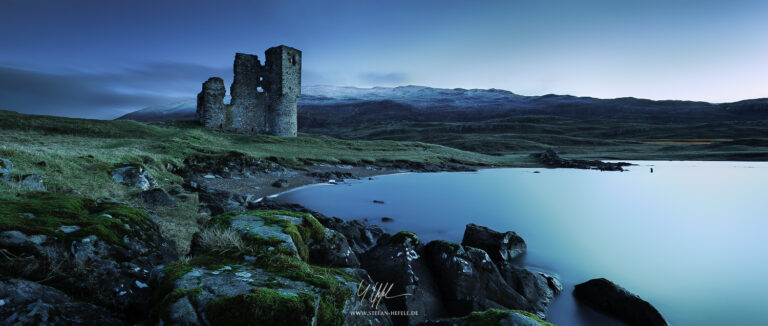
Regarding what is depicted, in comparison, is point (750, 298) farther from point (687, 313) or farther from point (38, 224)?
point (38, 224)

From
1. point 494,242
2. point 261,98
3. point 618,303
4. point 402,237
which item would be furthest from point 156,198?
point 261,98

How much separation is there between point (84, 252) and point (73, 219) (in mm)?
1067

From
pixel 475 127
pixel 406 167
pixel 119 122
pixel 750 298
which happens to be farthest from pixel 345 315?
pixel 475 127

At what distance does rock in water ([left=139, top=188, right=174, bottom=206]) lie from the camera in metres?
10.5

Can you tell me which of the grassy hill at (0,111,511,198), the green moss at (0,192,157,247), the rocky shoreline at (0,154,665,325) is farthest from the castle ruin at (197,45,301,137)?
the green moss at (0,192,157,247)

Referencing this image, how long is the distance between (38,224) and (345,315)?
419 cm

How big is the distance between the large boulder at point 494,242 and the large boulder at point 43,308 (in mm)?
8656

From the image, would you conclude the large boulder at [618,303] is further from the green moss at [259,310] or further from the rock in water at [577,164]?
the rock in water at [577,164]

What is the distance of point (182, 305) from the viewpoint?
3.23m

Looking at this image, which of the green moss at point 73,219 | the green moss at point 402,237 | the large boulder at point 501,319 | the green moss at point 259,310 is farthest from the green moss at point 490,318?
the green moss at point 73,219

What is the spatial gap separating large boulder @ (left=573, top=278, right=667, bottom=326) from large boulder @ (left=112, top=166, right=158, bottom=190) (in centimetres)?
1384

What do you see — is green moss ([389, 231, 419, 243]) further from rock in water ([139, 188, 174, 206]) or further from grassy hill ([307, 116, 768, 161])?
grassy hill ([307, 116, 768, 161])

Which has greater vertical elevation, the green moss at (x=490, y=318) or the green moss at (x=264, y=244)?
the green moss at (x=264, y=244)

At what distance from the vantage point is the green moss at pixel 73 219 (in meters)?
4.35
